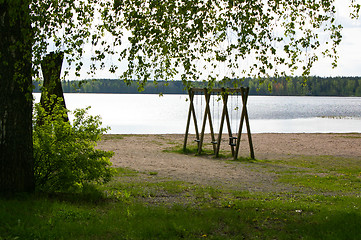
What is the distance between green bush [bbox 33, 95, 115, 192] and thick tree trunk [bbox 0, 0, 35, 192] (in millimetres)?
619

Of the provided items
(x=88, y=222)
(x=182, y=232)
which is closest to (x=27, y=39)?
(x=88, y=222)

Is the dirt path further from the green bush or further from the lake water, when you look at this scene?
the green bush

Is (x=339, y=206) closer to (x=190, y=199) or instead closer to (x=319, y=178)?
(x=190, y=199)

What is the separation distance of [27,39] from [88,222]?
300cm

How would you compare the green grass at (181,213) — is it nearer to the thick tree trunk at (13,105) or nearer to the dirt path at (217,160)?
the thick tree trunk at (13,105)

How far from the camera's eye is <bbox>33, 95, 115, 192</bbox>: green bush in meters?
8.07

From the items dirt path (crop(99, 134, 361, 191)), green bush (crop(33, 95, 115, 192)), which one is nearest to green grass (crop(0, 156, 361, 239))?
green bush (crop(33, 95, 115, 192))

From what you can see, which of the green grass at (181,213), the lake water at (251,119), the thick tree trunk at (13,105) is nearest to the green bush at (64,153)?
the green grass at (181,213)

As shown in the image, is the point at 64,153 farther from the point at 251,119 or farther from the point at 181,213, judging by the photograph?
the point at 251,119

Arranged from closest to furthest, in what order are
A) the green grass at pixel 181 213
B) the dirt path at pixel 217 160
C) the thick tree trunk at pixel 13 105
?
the green grass at pixel 181 213
the thick tree trunk at pixel 13 105
the dirt path at pixel 217 160

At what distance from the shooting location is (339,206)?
8164 mm

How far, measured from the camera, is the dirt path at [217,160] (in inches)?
482

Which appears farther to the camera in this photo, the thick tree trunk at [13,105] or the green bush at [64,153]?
the green bush at [64,153]

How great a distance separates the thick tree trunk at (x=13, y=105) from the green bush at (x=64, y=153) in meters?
0.62
